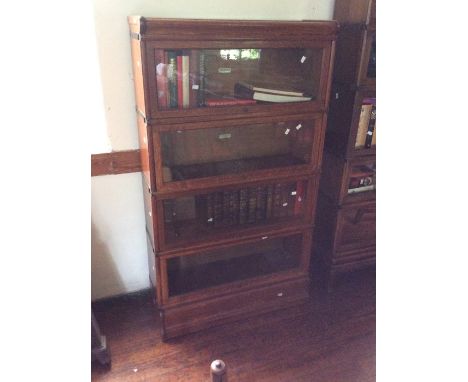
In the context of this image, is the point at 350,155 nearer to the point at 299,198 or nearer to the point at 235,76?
the point at 299,198

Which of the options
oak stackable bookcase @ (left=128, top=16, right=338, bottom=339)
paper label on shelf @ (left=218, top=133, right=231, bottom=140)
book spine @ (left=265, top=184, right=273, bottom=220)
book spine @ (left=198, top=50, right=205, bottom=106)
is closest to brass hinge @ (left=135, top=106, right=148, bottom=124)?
oak stackable bookcase @ (left=128, top=16, right=338, bottom=339)

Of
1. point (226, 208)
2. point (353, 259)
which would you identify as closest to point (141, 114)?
point (226, 208)

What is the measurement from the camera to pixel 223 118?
148cm

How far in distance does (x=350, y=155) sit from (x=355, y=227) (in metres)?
0.47

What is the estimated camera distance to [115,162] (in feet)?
5.75

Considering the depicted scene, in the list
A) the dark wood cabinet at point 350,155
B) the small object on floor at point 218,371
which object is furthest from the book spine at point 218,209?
the small object on floor at point 218,371

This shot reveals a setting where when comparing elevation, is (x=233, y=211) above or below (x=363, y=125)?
below

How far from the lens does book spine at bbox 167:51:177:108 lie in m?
1.39

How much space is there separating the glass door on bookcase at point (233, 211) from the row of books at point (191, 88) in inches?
15.2
